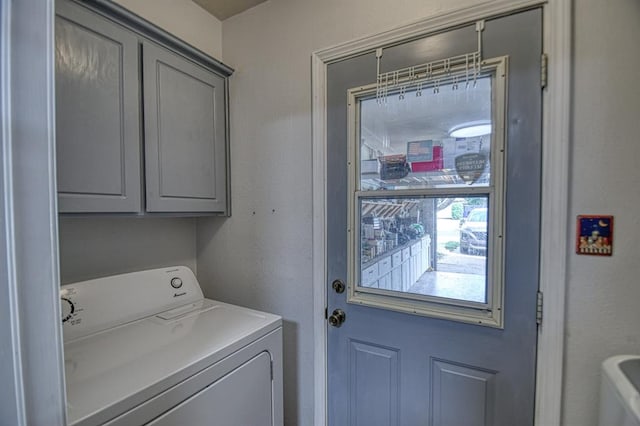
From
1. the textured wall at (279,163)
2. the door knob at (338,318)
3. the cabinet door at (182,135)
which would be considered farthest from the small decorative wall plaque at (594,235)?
the cabinet door at (182,135)

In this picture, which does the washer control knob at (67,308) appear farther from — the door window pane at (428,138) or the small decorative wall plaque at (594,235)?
the small decorative wall plaque at (594,235)

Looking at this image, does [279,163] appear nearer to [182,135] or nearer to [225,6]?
[182,135]

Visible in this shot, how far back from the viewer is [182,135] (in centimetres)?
137

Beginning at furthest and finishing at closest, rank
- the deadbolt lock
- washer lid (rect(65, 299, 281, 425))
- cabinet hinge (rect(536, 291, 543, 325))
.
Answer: the deadbolt lock, cabinet hinge (rect(536, 291, 543, 325)), washer lid (rect(65, 299, 281, 425))

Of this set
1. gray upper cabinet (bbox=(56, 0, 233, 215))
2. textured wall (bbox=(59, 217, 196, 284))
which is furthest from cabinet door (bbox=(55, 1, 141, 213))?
textured wall (bbox=(59, 217, 196, 284))

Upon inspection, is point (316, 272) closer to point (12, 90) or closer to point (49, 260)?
point (49, 260)

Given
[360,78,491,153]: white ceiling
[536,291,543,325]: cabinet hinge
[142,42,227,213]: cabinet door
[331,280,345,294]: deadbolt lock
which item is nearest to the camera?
[536,291,543,325]: cabinet hinge

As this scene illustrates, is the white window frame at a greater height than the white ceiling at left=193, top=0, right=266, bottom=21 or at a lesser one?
lesser

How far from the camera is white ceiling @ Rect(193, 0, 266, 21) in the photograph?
156 centimetres

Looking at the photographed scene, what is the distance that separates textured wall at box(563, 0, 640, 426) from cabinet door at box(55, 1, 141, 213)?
1641mm

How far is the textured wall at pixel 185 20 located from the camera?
55.1 inches

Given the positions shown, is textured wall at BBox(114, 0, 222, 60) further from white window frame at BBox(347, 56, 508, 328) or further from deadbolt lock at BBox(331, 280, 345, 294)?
deadbolt lock at BBox(331, 280, 345, 294)

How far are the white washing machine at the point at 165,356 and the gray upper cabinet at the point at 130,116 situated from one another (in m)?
0.41

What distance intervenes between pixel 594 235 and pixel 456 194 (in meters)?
0.43
